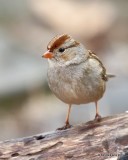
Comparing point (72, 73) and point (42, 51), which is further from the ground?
point (42, 51)

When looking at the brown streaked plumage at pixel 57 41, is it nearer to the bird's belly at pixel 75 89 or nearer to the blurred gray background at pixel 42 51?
the bird's belly at pixel 75 89

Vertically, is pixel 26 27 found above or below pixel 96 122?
above

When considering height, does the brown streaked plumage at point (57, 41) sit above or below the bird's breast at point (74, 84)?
above

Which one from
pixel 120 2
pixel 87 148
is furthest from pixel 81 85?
pixel 120 2

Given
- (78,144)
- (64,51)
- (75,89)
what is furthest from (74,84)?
(78,144)

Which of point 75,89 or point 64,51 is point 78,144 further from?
point 64,51

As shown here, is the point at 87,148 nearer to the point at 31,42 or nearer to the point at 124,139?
the point at 124,139

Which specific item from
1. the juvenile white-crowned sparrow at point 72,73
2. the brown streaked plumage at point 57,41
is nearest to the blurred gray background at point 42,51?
the juvenile white-crowned sparrow at point 72,73
